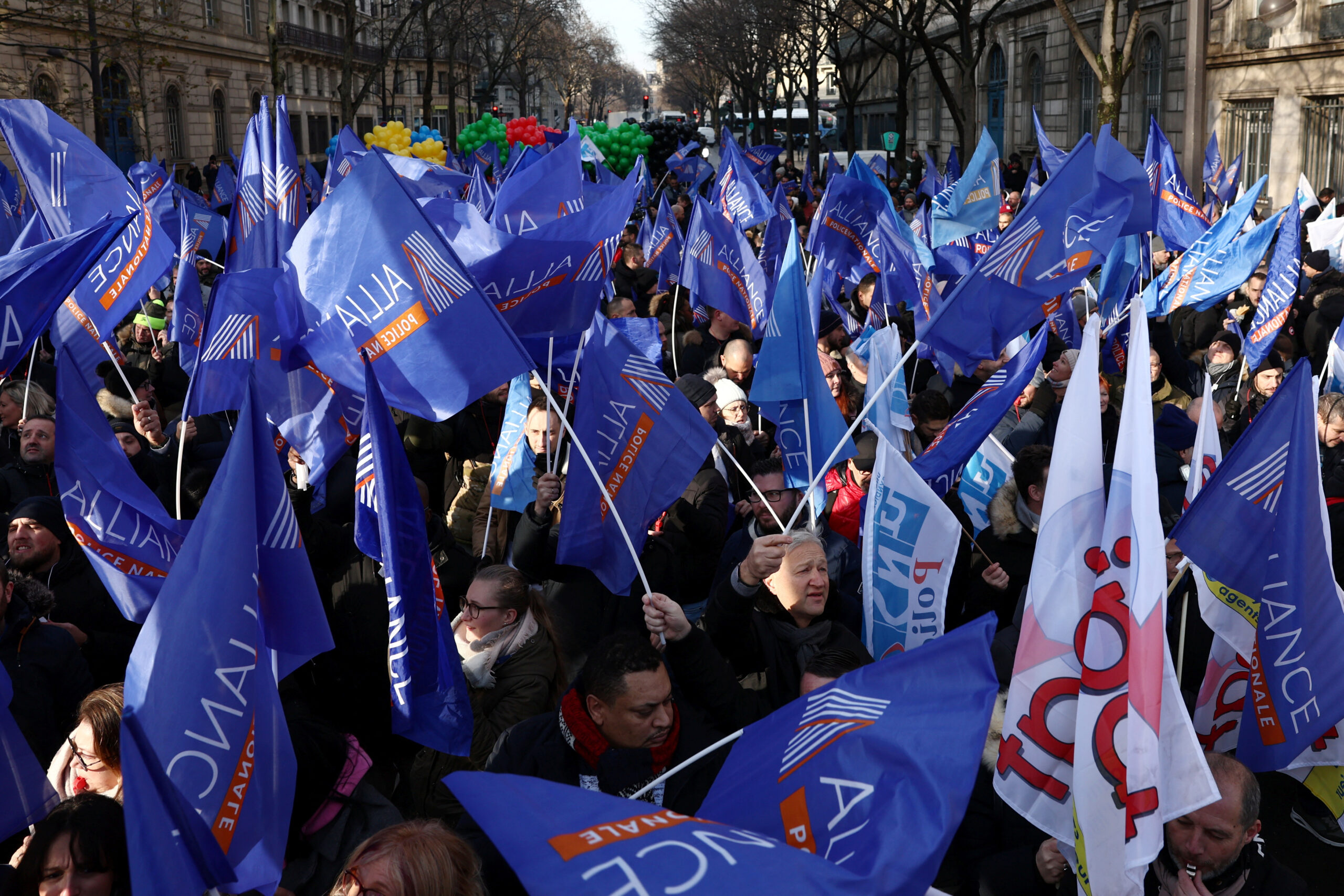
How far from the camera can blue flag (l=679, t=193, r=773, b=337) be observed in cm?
886

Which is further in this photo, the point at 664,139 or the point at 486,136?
the point at 664,139

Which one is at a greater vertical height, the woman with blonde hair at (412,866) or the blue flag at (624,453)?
the blue flag at (624,453)

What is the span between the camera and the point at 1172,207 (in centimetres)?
1145

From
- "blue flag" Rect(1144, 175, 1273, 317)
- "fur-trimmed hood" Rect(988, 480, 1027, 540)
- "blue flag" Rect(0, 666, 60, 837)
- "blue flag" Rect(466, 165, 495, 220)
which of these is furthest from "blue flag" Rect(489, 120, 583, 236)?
"blue flag" Rect(0, 666, 60, 837)

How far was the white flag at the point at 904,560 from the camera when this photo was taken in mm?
4246

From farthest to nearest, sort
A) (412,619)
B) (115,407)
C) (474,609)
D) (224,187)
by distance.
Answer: (224,187) < (115,407) < (474,609) < (412,619)

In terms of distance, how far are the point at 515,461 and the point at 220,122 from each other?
4390cm

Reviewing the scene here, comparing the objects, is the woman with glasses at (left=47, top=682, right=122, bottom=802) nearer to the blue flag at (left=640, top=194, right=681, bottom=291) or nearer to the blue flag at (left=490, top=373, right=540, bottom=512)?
the blue flag at (left=490, top=373, right=540, bottom=512)

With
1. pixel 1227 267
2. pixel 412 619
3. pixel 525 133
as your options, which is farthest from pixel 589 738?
pixel 525 133

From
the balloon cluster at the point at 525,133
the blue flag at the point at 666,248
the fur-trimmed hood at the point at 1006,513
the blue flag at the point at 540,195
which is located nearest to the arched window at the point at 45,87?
the balloon cluster at the point at 525,133

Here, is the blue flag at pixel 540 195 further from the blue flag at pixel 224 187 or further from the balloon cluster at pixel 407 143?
the balloon cluster at pixel 407 143

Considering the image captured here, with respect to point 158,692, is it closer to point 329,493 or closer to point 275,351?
point 275,351

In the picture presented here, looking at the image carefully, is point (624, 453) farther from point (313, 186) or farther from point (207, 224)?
point (313, 186)

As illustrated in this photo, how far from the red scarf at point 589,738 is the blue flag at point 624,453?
1.44 m
